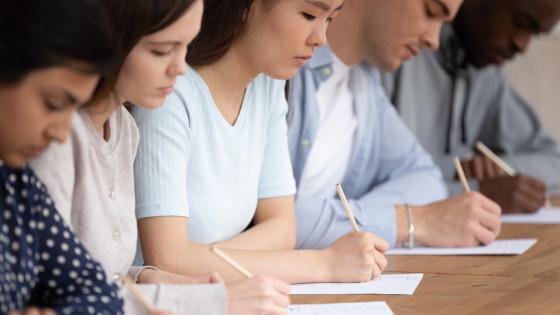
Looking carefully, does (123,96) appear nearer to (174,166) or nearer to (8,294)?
(174,166)

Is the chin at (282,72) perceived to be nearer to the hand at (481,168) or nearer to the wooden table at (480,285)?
the wooden table at (480,285)

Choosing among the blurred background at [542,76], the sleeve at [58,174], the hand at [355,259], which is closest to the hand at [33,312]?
the sleeve at [58,174]

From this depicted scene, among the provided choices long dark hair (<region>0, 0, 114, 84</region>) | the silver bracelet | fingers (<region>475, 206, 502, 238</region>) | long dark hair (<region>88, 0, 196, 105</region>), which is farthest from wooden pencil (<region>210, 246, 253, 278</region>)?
fingers (<region>475, 206, 502, 238</region>)

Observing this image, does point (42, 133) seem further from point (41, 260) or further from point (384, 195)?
point (384, 195)

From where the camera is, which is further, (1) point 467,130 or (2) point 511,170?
(1) point 467,130

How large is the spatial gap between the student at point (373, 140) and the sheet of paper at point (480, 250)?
0.02 m

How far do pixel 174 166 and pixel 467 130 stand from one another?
1.85m

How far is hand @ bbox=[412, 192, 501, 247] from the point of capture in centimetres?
211

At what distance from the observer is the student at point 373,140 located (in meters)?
2.13

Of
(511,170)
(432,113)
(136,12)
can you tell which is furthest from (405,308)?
(432,113)

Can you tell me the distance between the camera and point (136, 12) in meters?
1.31

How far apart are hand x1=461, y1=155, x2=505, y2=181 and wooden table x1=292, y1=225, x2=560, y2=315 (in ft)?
2.60

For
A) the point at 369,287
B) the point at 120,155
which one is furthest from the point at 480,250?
the point at 120,155

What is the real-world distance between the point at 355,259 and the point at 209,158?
0.30 meters
